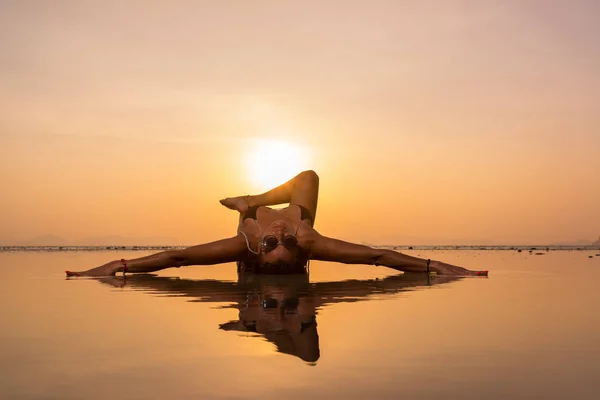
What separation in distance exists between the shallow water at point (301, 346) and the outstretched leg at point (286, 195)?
590cm

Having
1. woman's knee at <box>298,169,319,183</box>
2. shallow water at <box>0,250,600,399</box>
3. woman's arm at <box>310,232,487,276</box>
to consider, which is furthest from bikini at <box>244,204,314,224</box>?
shallow water at <box>0,250,600,399</box>

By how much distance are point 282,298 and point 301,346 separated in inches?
143

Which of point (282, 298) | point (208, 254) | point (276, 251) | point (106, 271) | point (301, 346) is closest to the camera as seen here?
point (301, 346)

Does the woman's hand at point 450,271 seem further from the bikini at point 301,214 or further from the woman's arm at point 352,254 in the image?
the bikini at point 301,214

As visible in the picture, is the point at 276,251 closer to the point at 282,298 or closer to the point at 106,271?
the point at 106,271

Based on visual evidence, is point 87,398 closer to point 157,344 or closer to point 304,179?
point 157,344

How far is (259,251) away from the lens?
12328mm

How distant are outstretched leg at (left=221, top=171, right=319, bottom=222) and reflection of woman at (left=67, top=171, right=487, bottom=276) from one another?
87cm

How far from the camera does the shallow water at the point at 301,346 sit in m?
3.40

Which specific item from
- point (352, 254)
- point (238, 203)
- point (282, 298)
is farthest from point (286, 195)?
point (282, 298)

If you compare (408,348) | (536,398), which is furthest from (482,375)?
(408,348)

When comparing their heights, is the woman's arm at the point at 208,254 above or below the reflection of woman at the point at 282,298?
above

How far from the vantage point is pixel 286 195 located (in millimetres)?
14820

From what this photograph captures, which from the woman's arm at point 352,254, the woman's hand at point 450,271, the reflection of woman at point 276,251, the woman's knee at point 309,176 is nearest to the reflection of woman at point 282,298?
the reflection of woman at point 276,251
